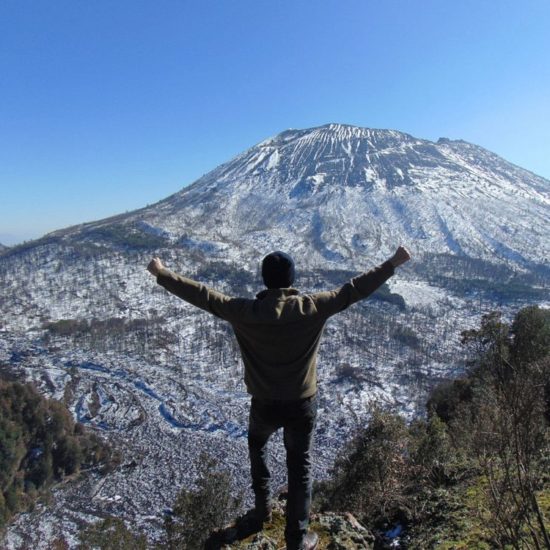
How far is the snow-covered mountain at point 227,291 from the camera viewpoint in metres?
60.9

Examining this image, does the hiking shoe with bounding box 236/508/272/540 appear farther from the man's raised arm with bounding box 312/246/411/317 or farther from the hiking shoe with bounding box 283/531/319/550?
the man's raised arm with bounding box 312/246/411/317

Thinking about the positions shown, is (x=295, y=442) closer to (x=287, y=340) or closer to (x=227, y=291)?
(x=287, y=340)

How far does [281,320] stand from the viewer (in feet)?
11.1

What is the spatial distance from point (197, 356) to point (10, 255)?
113 metres

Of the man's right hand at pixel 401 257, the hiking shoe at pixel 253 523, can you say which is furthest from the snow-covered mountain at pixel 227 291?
the man's right hand at pixel 401 257

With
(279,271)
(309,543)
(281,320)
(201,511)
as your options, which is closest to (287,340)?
(281,320)

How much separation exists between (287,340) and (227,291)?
387ft

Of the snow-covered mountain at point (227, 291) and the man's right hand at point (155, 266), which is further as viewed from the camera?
the snow-covered mountain at point (227, 291)

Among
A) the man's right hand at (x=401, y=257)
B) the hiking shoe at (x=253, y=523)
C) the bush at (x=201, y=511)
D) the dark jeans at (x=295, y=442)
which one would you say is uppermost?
the man's right hand at (x=401, y=257)

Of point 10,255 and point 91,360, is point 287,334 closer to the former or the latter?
point 91,360

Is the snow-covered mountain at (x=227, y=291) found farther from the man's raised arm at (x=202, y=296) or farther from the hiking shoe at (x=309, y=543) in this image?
the man's raised arm at (x=202, y=296)

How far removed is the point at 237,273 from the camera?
131625 millimetres

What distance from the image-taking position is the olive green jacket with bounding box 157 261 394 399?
11.1 feet

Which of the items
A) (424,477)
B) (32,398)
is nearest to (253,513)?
(424,477)
